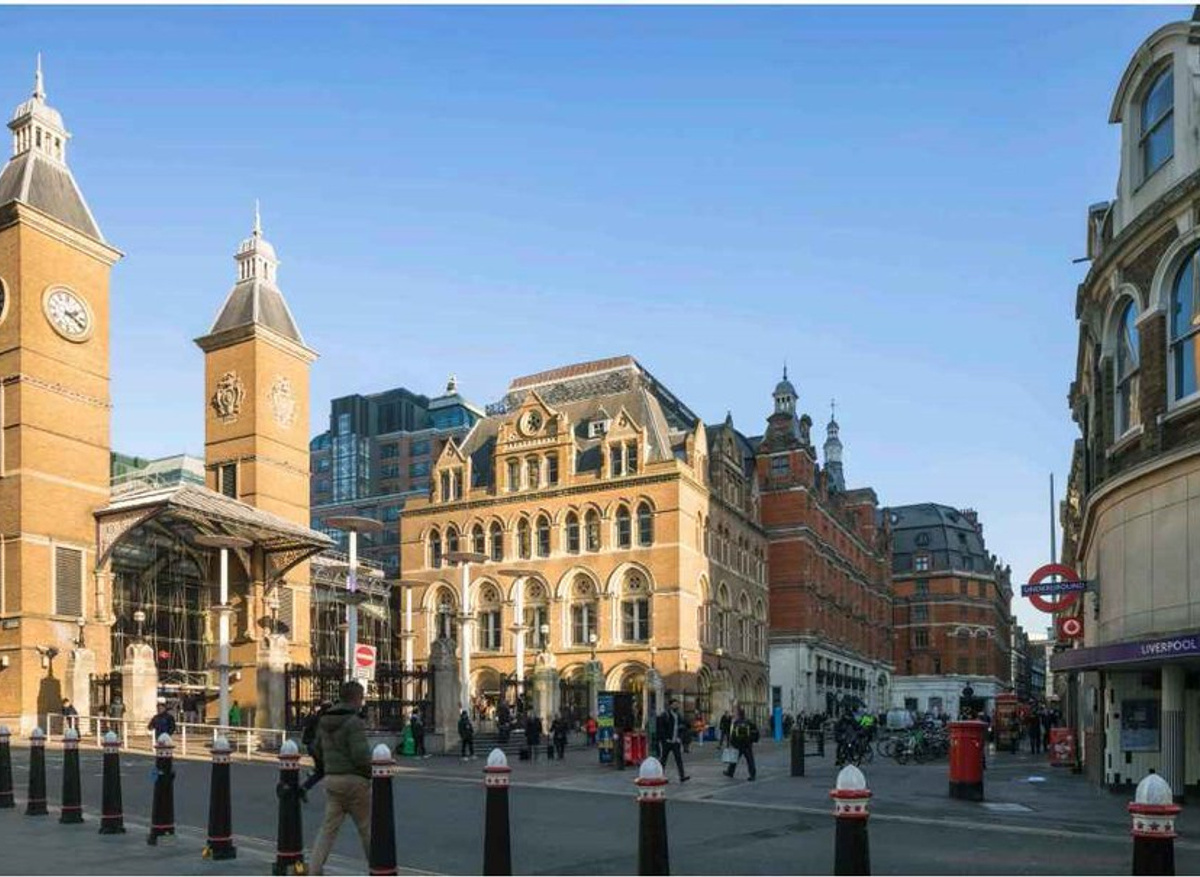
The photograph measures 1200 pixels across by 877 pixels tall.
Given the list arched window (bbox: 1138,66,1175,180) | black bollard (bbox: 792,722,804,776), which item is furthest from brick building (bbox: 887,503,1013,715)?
arched window (bbox: 1138,66,1175,180)

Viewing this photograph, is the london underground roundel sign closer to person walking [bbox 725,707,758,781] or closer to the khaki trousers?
person walking [bbox 725,707,758,781]

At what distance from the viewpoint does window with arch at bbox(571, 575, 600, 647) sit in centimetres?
6025

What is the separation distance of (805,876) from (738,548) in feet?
184

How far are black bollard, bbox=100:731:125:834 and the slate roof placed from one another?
34394 mm

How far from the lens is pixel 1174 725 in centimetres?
1862

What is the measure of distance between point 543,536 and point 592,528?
2960 millimetres

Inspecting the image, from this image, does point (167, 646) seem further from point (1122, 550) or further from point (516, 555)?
point (1122, 550)

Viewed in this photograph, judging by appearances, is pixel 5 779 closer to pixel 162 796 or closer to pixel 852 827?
pixel 162 796

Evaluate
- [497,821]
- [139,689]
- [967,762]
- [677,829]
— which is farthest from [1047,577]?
[139,689]

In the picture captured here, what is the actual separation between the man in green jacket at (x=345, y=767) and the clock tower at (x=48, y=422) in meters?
33.3

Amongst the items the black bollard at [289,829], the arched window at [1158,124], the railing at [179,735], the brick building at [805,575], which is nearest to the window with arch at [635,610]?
the brick building at [805,575]

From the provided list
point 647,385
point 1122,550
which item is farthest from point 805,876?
point 647,385

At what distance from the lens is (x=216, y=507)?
45.7 meters

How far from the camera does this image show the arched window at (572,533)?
60938 millimetres
